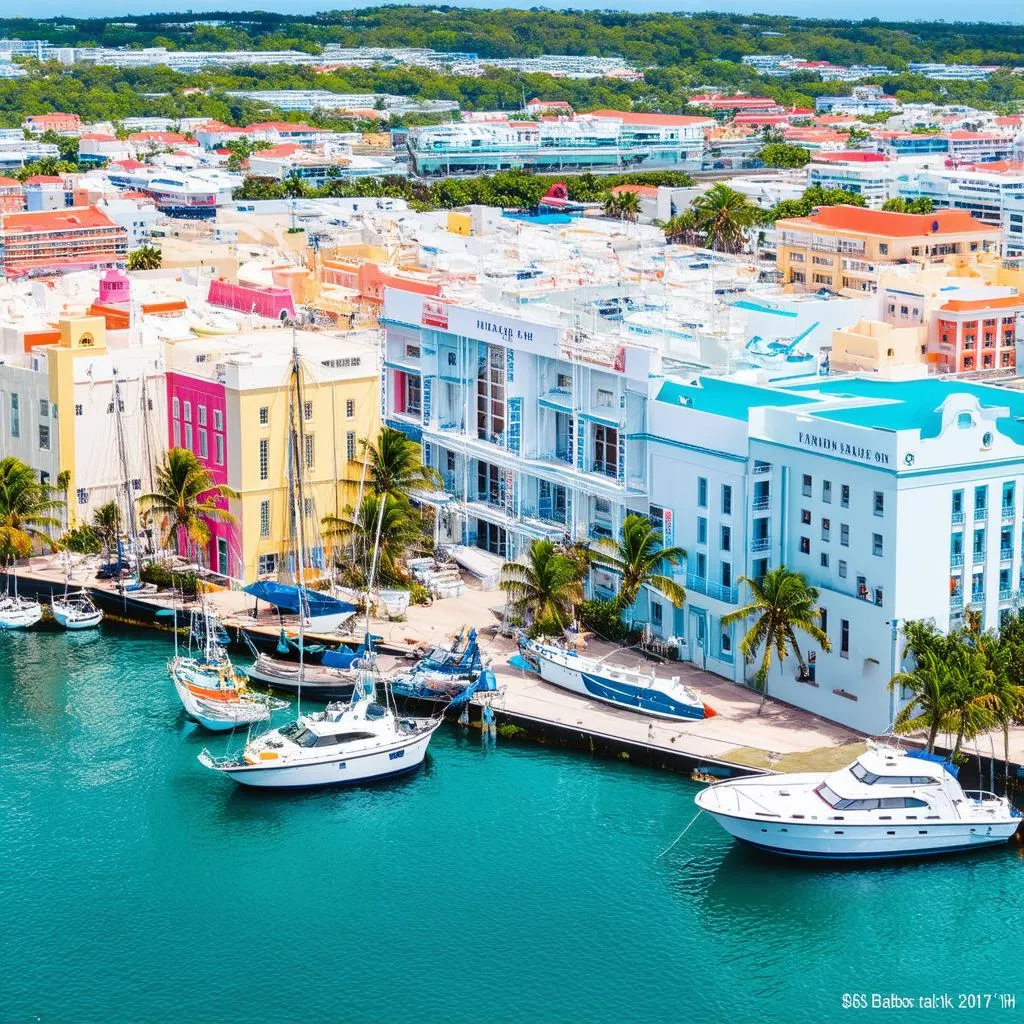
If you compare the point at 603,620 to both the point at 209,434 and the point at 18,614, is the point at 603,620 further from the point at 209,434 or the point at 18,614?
the point at 18,614

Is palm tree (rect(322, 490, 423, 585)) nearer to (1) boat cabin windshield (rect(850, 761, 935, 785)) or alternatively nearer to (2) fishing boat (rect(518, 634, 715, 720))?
(2) fishing boat (rect(518, 634, 715, 720))

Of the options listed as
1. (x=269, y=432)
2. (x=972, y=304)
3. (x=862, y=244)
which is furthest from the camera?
(x=862, y=244)

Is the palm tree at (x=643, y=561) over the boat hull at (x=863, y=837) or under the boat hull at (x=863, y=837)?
over

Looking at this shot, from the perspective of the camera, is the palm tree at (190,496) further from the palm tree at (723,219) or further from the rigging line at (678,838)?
the palm tree at (723,219)

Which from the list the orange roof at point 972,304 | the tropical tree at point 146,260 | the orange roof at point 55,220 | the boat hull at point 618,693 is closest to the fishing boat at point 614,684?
the boat hull at point 618,693

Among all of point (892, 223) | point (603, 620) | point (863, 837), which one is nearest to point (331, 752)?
point (603, 620)

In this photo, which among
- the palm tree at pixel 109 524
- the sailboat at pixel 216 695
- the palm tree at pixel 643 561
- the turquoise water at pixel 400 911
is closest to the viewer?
the turquoise water at pixel 400 911

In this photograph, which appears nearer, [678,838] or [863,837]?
[863,837]
